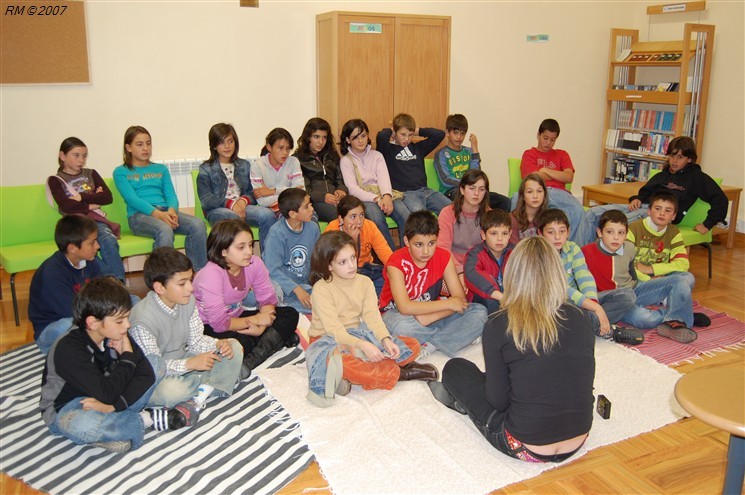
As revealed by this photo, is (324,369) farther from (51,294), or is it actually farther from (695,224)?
(695,224)

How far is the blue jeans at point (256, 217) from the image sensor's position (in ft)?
14.9

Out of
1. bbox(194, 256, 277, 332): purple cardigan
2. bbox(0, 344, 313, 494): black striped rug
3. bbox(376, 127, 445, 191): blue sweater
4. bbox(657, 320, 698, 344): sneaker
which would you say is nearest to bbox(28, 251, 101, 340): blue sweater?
bbox(0, 344, 313, 494): black striped rug

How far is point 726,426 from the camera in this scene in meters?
1.81

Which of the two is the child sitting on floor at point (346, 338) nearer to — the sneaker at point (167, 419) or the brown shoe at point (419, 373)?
the brown shoe at point (419, 373)

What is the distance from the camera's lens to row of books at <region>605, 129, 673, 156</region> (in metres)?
6.62

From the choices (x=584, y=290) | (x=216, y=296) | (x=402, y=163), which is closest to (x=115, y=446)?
(x=216, y=296)

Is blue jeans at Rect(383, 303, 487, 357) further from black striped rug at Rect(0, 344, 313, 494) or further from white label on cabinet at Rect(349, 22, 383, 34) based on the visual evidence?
white label on cabinet at Rect(349, 22, 383, 34)

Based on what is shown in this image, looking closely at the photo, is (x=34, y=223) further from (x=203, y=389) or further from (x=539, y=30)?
(x=539, y=30)

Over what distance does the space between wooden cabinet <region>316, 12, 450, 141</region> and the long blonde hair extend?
10.9ft

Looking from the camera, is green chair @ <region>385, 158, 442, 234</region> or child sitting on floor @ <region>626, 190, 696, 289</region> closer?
child sitting on floor @ <region>626, 190, 696, 289</region>

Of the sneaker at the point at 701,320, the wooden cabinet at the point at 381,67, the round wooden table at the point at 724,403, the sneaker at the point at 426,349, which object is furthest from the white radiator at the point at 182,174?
the round wooden table at the point at 724,403

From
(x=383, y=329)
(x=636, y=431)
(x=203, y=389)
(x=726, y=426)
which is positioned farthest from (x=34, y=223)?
(x=726, y=426)

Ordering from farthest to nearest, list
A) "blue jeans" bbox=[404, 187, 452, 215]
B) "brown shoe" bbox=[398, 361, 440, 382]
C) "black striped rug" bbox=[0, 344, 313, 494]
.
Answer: "blue jeans" bbox=[404, 187, 452, 215], "brown shoe" bbox=[398, 361, 440, 382], "black striped rug" bbox=[0, 344, 313, 494]

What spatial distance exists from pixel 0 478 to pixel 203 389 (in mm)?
854
